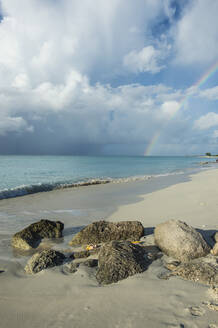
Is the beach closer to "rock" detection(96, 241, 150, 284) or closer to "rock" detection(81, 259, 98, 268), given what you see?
"rock" detection(96, 241, 150, 284)

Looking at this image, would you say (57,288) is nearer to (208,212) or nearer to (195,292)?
(195,292)

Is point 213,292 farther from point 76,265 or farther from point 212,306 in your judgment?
point 76,265

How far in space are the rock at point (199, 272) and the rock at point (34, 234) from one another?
3.94m

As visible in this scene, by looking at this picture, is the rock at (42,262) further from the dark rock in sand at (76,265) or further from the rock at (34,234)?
the rock at (34,234)

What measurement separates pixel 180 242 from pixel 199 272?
97cm

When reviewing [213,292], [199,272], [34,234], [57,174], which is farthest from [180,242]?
[57,174]

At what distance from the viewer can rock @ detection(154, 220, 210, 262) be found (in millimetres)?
4555

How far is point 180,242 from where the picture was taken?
15.4ft

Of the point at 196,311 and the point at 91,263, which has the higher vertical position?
Result: the point at 196,311

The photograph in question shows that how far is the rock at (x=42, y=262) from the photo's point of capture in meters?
4.25

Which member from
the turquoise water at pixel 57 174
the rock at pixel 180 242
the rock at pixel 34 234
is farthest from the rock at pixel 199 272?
the turquoise water at pixel 57 174

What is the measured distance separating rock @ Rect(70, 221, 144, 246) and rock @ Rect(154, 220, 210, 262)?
3.25 ft

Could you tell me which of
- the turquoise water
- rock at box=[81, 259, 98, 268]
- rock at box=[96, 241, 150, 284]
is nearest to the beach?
rock at box=[96, 241, 150, 284]

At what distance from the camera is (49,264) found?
436 centimetres
